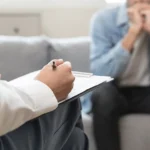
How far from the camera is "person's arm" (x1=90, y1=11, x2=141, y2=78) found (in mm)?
1826

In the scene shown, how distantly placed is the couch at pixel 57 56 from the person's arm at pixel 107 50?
0.76 feet

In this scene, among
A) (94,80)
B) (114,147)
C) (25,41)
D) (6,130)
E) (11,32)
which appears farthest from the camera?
(11,32)

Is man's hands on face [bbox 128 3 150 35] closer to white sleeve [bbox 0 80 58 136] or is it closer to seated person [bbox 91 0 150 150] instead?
seated person [bbox 91 0 150 150]

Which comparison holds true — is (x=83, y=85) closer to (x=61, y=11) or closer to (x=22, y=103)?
(x=22, y=103)

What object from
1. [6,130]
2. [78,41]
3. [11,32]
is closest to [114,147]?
[78,41]

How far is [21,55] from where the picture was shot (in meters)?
2.06

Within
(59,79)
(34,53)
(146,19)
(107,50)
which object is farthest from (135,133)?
(59,79)

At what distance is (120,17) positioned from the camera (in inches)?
76.9

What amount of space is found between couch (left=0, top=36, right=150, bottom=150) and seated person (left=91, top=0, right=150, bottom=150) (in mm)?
58

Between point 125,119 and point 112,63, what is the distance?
276 millimetres

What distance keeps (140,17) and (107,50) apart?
0.75 ft

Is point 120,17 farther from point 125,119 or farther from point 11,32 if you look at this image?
point 11,32

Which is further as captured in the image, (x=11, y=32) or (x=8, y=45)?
(x=11, y=32)

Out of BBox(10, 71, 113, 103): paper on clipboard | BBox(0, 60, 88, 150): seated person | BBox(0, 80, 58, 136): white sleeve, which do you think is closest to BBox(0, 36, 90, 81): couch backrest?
BBox(10, 71, 113, 103): paper on clipboard
